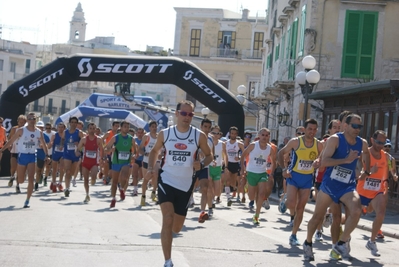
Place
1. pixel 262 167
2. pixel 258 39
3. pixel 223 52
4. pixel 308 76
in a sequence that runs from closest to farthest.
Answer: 1. pixel 262 167
2. pixel 308 76
3. pixel 223 52
4. pixel 258 39

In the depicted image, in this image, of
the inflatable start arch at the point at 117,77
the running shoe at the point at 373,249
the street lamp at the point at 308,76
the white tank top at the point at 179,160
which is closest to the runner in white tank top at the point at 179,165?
the white tank top at the point at 179,160

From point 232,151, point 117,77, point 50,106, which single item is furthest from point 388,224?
point 50,106

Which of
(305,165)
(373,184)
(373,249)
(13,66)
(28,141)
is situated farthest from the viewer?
(13,66)

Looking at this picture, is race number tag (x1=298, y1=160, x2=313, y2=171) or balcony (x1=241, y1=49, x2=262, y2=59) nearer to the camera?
race number tag (x1=298, y1=160, x2=313, y2=171)

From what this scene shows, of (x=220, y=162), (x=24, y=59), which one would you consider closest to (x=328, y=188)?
(x=220, y=162)

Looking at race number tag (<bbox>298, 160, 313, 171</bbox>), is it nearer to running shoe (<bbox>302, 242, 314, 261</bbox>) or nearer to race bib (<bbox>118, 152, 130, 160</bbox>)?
running shoe (<bbox>302, 242, 314, 261</bbox>)

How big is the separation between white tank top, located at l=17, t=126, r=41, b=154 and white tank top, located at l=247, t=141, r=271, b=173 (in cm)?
437

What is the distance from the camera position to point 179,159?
365 inches

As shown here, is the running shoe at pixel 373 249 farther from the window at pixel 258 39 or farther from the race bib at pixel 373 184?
the window at pixel 258 39

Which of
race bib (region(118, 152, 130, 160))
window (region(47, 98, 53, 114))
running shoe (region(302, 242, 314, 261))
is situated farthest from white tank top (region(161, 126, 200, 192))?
window (region(47, 98, 53, 114))

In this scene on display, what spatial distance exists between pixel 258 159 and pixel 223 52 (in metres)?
56.3

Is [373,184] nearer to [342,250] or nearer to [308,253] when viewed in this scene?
[342,250]

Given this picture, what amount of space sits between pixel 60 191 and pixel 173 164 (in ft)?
41.7

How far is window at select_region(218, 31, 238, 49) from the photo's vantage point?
73.3m
